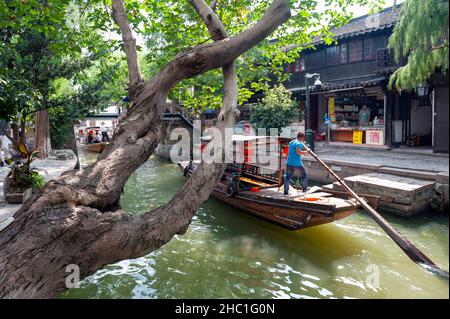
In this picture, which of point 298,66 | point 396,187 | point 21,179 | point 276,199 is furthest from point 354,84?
point 21,179

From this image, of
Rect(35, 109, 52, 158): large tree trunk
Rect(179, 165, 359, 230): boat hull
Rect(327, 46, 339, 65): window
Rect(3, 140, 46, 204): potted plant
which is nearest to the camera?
Rect(179, 165, 359, 230): boat hull

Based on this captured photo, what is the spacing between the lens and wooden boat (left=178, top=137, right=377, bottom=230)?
7406 millimetres

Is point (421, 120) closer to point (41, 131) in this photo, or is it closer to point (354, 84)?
point (354, 84)

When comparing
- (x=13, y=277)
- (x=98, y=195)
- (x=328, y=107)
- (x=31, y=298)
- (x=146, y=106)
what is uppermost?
(x=328, y=107)

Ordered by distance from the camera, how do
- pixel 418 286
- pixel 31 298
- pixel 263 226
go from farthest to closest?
pixel 263 226, pixel 418 286, pixel 31 298

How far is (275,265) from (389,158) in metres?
9.01

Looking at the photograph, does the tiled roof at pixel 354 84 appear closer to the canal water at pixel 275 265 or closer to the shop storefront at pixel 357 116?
the shop storefront at pixel 357 116

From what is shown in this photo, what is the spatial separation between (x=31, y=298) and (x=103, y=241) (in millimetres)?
661

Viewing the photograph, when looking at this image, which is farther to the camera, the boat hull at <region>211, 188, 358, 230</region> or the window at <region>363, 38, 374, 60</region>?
the window at <region>363, 38, 374, 60</region>

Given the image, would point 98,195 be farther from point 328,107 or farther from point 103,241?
point 328,107

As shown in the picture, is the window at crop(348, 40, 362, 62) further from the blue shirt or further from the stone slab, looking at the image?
the blue shirt

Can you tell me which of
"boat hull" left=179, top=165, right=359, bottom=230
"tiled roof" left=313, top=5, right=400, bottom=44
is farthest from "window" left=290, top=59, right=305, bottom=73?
"boat hull" left=179, top=165, right=359, bottom=230

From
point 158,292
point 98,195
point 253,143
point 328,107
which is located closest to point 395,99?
point 328,107

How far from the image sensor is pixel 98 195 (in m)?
3.21
